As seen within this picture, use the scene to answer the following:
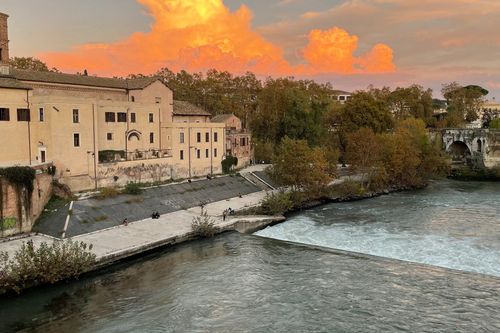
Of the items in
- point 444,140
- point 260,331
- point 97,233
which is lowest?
point 260,331

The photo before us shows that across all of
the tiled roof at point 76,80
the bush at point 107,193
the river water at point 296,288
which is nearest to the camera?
the river water at point 296,288

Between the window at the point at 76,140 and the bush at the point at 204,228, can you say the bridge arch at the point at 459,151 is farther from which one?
the window at the point at 76,140

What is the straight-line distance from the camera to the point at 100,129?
38125mm

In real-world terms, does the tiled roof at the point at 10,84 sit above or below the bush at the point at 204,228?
above

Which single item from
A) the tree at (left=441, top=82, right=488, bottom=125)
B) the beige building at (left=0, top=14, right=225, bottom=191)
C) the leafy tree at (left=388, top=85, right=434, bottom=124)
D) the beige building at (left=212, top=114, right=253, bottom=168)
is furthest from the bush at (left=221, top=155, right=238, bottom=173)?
the tree at (left=441, top=82, right=488, bottom=125)

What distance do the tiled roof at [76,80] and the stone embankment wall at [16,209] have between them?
35.0ft

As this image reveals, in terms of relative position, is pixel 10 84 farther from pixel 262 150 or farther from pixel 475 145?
pixel 475 145

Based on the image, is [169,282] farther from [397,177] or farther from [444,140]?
[444,140]

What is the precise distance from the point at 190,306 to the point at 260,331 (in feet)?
12.6

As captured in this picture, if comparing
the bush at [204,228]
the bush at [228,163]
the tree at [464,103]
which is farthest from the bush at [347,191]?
the tree at [464,103]

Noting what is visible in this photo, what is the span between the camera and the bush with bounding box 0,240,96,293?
21.1m

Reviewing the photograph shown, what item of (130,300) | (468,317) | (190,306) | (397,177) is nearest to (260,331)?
(190,306)

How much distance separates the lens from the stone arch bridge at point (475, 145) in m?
67.2

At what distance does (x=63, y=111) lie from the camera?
33.5 m
